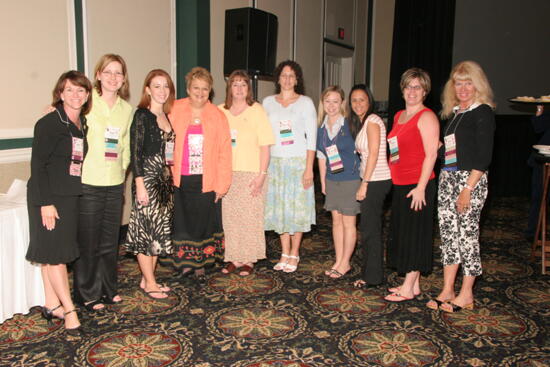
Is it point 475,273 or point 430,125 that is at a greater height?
point 430,125

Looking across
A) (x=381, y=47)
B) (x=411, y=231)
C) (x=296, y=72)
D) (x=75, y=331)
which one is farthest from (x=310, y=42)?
(x=75, y=331)

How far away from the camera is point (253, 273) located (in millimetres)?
3623

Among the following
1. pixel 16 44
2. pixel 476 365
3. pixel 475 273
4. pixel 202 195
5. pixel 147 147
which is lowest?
pixel 476 365

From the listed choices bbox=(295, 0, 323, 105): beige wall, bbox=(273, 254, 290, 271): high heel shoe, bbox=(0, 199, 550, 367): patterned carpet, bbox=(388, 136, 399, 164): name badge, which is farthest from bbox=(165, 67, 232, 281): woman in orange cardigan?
bbox=(295, 0, 323, 105): beige wall

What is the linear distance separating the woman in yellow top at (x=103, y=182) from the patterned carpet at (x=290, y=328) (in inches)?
7.2


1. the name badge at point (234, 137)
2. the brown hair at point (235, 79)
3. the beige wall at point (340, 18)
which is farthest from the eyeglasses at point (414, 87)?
the beige wall at point (340, 18)

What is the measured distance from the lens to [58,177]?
2482 millimetres

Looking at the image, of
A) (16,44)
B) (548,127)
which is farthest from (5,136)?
(548,127)

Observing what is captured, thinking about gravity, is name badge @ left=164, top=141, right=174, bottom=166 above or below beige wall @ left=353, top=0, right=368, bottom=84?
below

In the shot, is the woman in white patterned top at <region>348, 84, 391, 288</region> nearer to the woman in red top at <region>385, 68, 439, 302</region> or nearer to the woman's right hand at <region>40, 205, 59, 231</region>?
the woman in red top at <region>385, 68, 439, 302</region>

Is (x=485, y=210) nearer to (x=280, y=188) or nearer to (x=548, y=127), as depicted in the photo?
(x=548, y=127)

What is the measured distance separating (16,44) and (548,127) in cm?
457

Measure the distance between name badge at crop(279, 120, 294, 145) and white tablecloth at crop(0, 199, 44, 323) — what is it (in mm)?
1704

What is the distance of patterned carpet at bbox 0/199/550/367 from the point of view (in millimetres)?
2367
